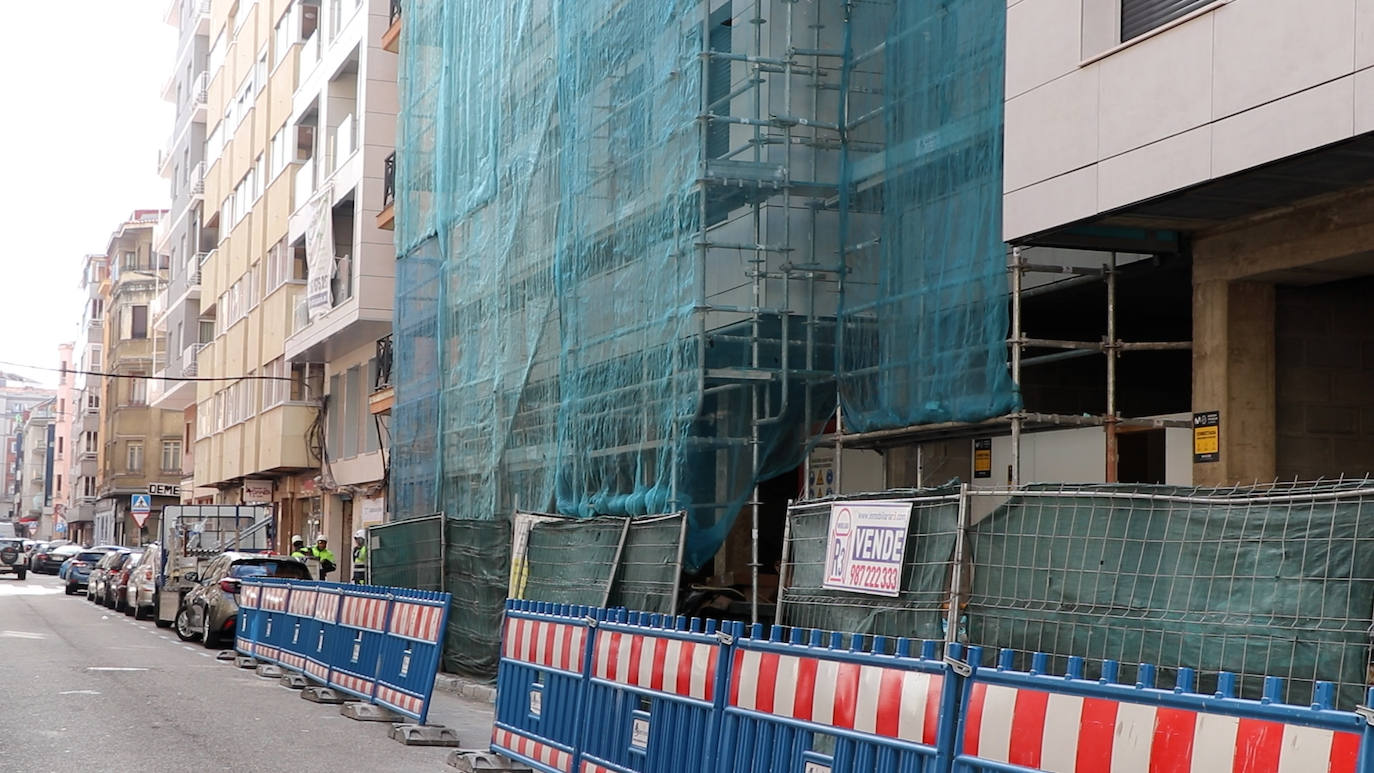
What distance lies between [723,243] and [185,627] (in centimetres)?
1387

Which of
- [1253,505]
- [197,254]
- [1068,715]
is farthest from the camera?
[197,254]

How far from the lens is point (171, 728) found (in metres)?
13.8

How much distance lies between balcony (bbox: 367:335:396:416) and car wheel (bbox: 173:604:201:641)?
6385 mm

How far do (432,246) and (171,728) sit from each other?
14866 mm

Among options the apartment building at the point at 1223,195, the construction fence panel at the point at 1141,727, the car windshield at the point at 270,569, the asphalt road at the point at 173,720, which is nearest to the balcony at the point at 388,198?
the car windshield at the point at 270,569

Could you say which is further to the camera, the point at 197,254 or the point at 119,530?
the point at 119,530

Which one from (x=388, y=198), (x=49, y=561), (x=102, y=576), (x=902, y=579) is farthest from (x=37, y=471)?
(x=902, y=579)

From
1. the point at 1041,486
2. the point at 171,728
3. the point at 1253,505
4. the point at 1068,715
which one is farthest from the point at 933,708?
the point at 171,728

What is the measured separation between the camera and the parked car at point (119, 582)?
3862 cm

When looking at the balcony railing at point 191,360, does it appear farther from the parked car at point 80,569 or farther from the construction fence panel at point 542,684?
the construction fence panel at point 542,684

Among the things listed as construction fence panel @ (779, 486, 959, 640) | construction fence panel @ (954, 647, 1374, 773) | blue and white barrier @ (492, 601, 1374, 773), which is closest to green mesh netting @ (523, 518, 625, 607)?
construction fence panel @ (779, 486, 959, 640)

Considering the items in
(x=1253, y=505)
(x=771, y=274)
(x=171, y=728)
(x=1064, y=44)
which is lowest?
(x=171, y=728)

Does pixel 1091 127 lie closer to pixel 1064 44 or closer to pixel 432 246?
pixel 1064 44

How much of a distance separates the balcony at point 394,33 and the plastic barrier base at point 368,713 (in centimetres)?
1974
